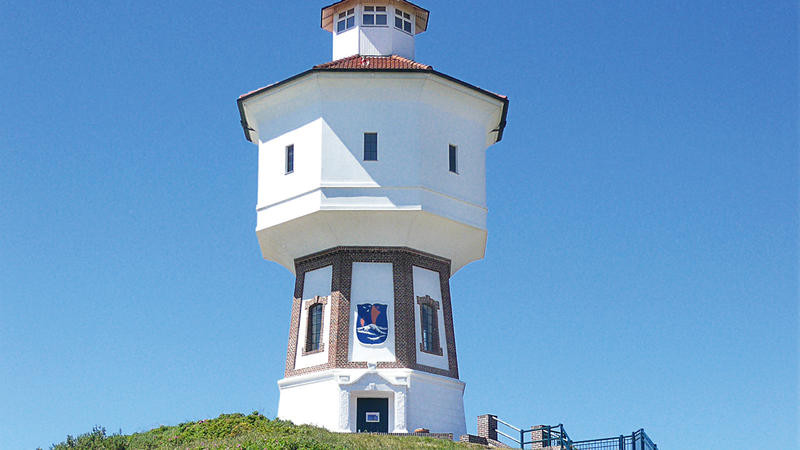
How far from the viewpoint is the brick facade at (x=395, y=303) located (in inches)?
1592

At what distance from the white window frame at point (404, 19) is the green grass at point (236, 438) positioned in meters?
16.8

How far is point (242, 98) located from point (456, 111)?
7.80m

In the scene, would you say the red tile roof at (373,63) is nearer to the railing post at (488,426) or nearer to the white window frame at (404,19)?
the white window frame at (404,19)

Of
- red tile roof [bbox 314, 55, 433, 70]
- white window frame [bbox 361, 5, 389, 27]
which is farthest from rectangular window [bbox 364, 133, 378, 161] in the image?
white window frame [bbox 361, 5, 389, 27]

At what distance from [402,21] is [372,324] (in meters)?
12.5

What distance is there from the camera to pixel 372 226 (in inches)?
1608

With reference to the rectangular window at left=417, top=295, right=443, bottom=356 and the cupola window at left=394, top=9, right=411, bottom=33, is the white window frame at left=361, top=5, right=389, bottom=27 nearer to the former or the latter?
the cupola window at left=394, top=9, right=411, bottom=33

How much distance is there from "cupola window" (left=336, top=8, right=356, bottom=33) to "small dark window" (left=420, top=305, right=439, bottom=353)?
38.1 feet

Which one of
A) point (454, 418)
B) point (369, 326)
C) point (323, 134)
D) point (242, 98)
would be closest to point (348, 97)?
point (323, 134)

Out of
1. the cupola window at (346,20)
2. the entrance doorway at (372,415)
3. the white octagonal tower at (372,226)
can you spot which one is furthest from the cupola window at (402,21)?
the entrance doorway at (372,415)

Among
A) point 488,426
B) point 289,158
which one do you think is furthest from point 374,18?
point 488,426

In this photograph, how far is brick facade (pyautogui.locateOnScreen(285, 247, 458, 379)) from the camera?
4044 cm

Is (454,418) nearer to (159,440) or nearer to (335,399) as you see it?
(335,399)

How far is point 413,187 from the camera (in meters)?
40.5
